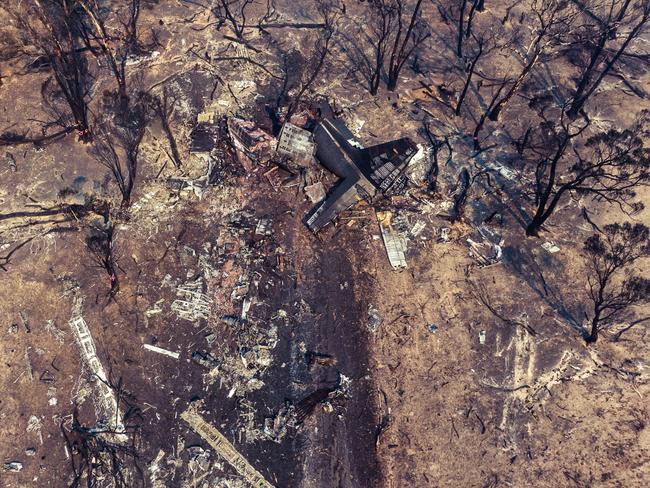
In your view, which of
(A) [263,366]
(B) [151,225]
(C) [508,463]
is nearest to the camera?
(C) [508,463]

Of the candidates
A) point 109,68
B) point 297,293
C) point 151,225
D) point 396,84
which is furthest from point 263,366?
point 109,68

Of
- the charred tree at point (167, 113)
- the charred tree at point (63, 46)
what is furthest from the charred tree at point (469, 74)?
the charred tree at point (63, 46)

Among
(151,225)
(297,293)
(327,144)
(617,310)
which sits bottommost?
(617,310)

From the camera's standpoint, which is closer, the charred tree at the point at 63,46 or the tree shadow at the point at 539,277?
the tree shadow at the point at 539,277

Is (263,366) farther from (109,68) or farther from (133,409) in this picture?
(109,68)

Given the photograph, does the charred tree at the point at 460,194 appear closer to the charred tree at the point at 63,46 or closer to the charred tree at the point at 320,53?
the charred tree at the point at 320,53

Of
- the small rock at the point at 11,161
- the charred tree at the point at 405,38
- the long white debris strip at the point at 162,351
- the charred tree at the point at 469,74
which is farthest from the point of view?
the charred tree at the point at 405,38
